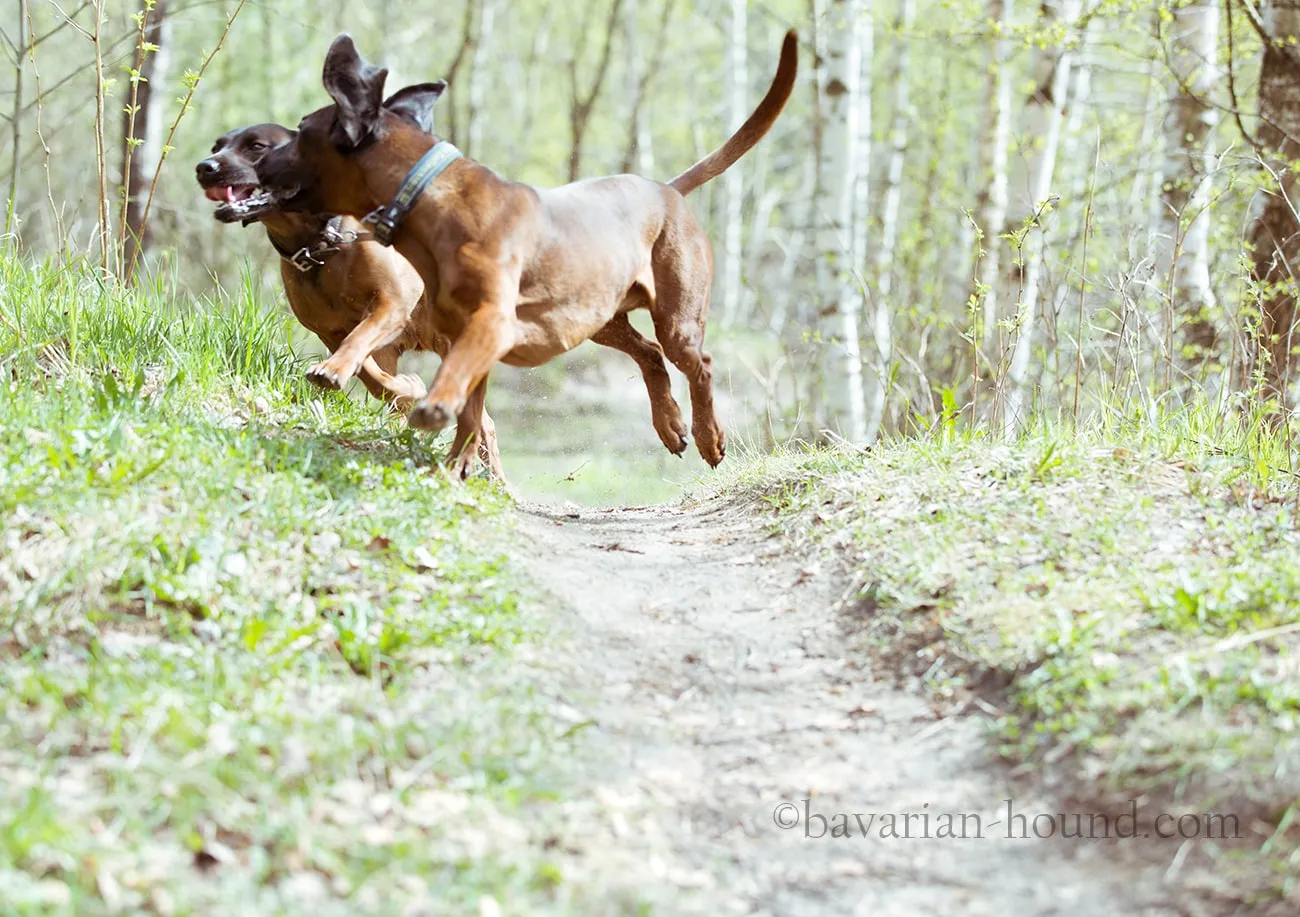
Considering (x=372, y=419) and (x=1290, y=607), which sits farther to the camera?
(x=372, y=419)

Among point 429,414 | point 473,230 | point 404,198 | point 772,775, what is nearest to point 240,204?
point 404,198

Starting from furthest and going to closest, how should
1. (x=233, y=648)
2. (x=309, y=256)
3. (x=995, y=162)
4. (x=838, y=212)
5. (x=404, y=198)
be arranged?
(x=838, y=212) < (x=995, y=162) < (x=309, y=256) < (x=404, y=198) < (x=233, y=648)

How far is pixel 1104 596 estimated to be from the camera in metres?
3.71

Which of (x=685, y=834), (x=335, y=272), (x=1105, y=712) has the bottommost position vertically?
(x=685, y=834)

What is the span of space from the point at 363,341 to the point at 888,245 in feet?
32.2

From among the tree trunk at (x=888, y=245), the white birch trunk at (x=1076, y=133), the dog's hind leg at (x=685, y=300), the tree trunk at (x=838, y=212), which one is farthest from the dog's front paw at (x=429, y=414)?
the white birch trunk at (x=1076, y=133)

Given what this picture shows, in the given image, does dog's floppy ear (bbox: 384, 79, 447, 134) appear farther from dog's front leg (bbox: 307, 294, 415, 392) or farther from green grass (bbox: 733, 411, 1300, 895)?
green grass (bbox: 733, 411, 1300, 895)

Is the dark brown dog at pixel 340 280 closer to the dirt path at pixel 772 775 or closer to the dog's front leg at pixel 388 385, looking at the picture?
the dog's front leg at pixel 388 385

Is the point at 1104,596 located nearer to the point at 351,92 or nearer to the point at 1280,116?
the point at 351,92

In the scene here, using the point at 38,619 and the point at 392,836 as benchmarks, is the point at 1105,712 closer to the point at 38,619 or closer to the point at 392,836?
the point at 392,836

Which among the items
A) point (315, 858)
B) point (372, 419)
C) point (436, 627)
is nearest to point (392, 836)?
point (315, 858)

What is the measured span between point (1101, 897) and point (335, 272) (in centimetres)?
410

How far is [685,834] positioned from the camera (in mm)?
2930

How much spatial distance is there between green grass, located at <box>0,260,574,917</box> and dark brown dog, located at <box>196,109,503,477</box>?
385mm
